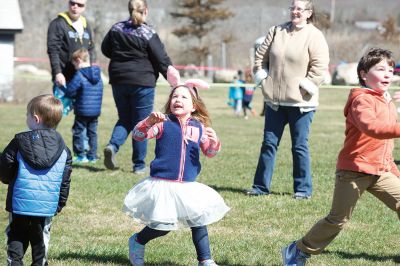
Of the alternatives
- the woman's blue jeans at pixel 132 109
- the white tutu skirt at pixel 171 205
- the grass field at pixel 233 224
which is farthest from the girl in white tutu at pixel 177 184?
the woman's blue jeans at pixel 132 109

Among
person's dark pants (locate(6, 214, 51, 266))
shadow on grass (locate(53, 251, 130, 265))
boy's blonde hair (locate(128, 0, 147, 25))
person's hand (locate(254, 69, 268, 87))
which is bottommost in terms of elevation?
shadow on grass (locate(53, 251, 130, 265))

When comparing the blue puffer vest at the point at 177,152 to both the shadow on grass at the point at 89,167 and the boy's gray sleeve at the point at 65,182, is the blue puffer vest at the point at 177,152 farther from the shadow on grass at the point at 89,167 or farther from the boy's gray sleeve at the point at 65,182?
the shadow on grass at the point at 89,167

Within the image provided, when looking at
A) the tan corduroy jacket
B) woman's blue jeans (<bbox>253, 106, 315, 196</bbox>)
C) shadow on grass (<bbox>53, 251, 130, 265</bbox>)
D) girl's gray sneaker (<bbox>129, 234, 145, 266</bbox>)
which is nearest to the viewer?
girl's gray sneaker (<bbox>129, 234, 145, 266</bbox>)

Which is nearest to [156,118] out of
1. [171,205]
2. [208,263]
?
[171,205]

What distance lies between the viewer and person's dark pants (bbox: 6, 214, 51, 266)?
205 inches

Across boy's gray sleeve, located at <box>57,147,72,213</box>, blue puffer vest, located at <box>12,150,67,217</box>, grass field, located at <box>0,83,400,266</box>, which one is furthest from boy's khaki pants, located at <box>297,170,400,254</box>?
blue puffer vest, located at <box>12,150,67,217</box>

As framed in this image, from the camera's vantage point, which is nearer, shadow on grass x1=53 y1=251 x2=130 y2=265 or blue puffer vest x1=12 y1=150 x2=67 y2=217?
blue puffer vest x1=12 y1=150 x2=67 y2=217

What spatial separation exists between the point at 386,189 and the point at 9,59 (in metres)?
23.4

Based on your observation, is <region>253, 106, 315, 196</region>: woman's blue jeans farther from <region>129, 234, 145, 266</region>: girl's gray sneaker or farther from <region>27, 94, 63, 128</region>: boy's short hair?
<region>27, 94, 63, 128</region>: boy's short hair

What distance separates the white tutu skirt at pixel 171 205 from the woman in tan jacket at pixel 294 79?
283cm

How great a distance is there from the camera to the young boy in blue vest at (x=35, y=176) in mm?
5109

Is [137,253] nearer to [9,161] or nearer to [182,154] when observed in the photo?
[182,154]

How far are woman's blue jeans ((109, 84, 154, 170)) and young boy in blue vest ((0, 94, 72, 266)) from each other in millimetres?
4447

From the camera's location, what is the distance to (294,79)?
8281mm
